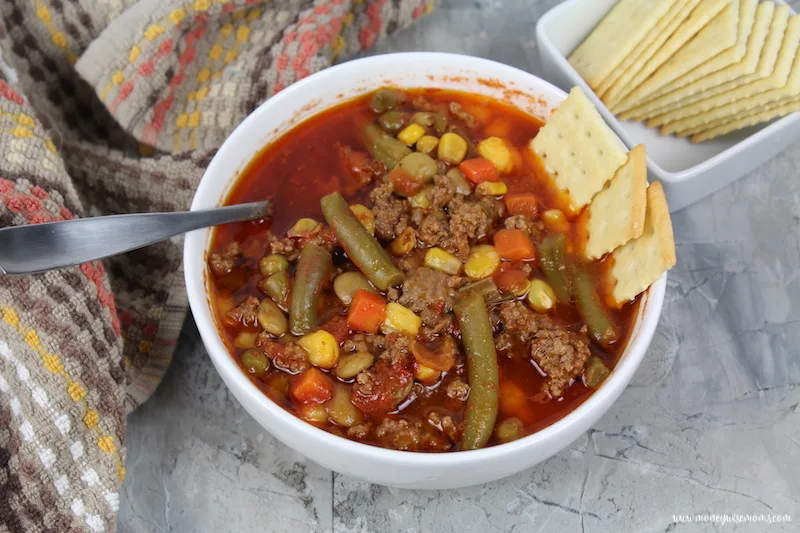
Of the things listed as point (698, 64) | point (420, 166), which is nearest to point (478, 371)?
point (420, 166)

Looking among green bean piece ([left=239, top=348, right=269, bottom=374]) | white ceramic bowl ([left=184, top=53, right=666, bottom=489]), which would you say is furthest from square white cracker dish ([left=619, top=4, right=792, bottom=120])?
green bean piece ([left=239, top=348, right=269, bottom=374])

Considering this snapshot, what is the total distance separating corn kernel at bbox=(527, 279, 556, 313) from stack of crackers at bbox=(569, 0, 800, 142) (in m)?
1.26

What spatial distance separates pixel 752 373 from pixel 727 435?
33cm

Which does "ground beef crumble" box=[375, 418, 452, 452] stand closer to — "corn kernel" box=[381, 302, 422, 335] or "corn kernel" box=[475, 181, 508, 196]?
"corn kernel" box=[381, 302, 422, 335]

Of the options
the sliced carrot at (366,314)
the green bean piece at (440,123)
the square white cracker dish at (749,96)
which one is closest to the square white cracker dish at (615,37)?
the square white cracker dish at (749,96)

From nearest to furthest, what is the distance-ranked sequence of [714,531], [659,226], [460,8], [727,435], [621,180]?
[659,226] → [621,180] → [714,531] → [727,435] → [460,8]

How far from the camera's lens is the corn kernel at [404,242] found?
2.87 meters

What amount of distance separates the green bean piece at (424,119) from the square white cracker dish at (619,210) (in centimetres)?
73

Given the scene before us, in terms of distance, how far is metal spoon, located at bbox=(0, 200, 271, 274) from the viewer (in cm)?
245

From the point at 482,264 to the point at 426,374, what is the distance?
1.54ft

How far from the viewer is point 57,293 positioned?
8.86 ft

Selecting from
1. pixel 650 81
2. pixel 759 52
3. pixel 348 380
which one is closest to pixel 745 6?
pixel 759 52

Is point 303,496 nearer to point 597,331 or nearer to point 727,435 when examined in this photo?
point 597,331

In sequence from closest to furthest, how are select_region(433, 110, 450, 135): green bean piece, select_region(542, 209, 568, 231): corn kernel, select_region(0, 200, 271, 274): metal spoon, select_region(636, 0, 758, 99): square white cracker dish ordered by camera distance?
select_region(0, 200, 271, 274): metal spoon, select_region(542, 209, 568, 231): corn kernel, select_region(433, 110, 450, 135): green bean piece, select_region(636, 0, 758, 99): square white cracker dish
